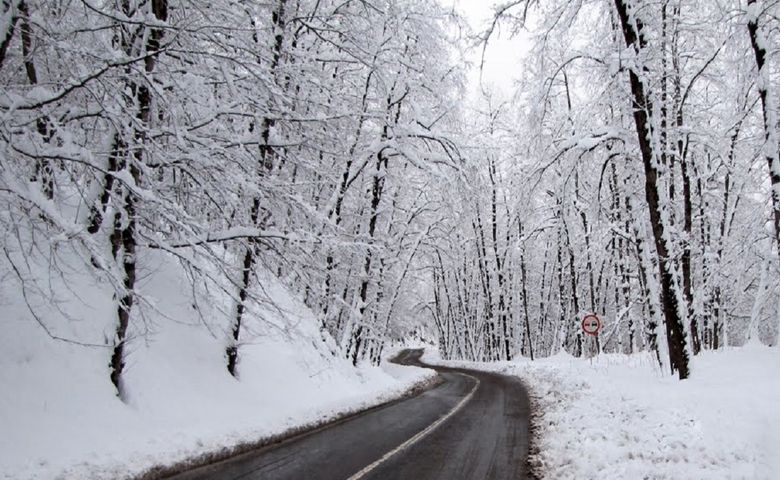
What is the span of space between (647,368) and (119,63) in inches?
617

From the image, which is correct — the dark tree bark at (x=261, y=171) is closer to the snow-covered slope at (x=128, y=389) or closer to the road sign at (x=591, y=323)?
the snow-covered slope at (x=128, y=389)

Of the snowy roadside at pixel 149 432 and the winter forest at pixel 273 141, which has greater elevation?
the winter forest at pixel 273 141

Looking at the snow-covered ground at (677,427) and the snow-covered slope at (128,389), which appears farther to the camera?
the snow-covered slope at (128,389)

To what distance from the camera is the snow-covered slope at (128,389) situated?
6.43 metres

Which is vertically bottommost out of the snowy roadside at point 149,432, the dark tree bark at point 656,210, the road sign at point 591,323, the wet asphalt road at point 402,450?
the wet asphalt road at point 402,450

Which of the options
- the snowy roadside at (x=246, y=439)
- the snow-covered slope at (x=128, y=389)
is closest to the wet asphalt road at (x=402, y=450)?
the snowy roadside at (x=246, y=439)

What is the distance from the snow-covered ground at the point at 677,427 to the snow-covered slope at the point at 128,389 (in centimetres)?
494

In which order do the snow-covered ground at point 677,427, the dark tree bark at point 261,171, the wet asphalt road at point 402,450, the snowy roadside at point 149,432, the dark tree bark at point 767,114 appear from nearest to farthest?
the snow-covered ground at point 677,427 < the snowy roadside at point 149,432 < the wet asphalt road at point 402,450 < the dark tree bark at point 261,171 < the dark tree bark at point 767,114

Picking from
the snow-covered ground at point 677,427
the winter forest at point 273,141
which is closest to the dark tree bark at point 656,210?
the winter forest at point 273,141

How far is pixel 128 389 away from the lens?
27.3 feet

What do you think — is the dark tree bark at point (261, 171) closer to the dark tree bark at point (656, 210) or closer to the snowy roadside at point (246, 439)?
the snowy roadside at point (246, 439)

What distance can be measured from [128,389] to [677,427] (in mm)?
8652

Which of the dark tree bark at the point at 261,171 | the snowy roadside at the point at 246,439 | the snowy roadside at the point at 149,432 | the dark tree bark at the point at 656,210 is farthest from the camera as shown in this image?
the dark tree bark at the point at 656,210

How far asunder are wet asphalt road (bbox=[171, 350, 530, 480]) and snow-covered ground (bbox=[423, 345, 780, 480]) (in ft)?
2.28
